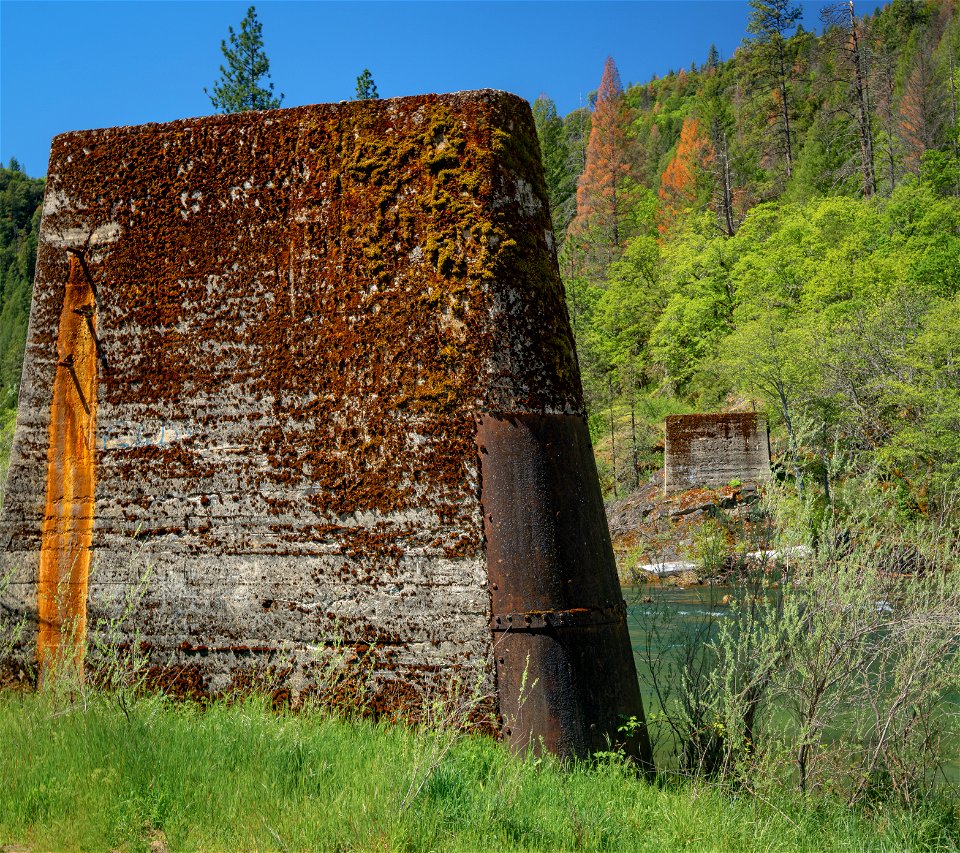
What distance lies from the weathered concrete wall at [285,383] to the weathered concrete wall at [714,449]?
17766mm

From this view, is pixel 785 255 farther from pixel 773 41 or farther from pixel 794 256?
pixel 773 41

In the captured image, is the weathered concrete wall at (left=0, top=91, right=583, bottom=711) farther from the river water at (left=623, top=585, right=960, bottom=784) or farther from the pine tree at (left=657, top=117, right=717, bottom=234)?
the pine tree at (left=657, top=117, right=717, bottom=234)

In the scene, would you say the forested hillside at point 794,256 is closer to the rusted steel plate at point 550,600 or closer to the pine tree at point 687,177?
the pine tree at point 687,177

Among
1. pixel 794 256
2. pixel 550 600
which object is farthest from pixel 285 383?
pixel 794 256

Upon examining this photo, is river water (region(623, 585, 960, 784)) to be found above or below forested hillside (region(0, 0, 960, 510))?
below

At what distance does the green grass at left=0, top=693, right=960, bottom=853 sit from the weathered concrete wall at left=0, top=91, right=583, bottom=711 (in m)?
0.60

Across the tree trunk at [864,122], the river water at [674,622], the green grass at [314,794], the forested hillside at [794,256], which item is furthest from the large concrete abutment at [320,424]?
the tree trunk at [864,122]

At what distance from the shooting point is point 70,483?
5805mm

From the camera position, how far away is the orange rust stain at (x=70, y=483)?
5.68m

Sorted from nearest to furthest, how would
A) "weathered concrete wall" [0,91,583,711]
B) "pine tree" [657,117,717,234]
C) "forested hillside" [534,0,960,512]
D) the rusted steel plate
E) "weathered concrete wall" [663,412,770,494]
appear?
the rusted steel plate → "weathered concrete wall" [0,91,583,711] → "forested hillside" [534,0,960,512] → "weathered concrete wall" [663,412,770,494] → "pine tree" [657,117,717,234]

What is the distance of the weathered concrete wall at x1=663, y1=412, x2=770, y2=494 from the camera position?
22.1 meters

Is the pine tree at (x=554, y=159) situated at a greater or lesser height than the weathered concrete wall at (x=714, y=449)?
greater

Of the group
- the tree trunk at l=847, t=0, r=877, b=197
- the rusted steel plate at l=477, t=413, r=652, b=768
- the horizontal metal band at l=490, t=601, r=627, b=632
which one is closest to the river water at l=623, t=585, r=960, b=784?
the rusted steel plate at l=477, t=413, r=652, b=768

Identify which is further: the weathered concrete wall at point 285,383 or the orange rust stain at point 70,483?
the orange rust stain at point 70,483
